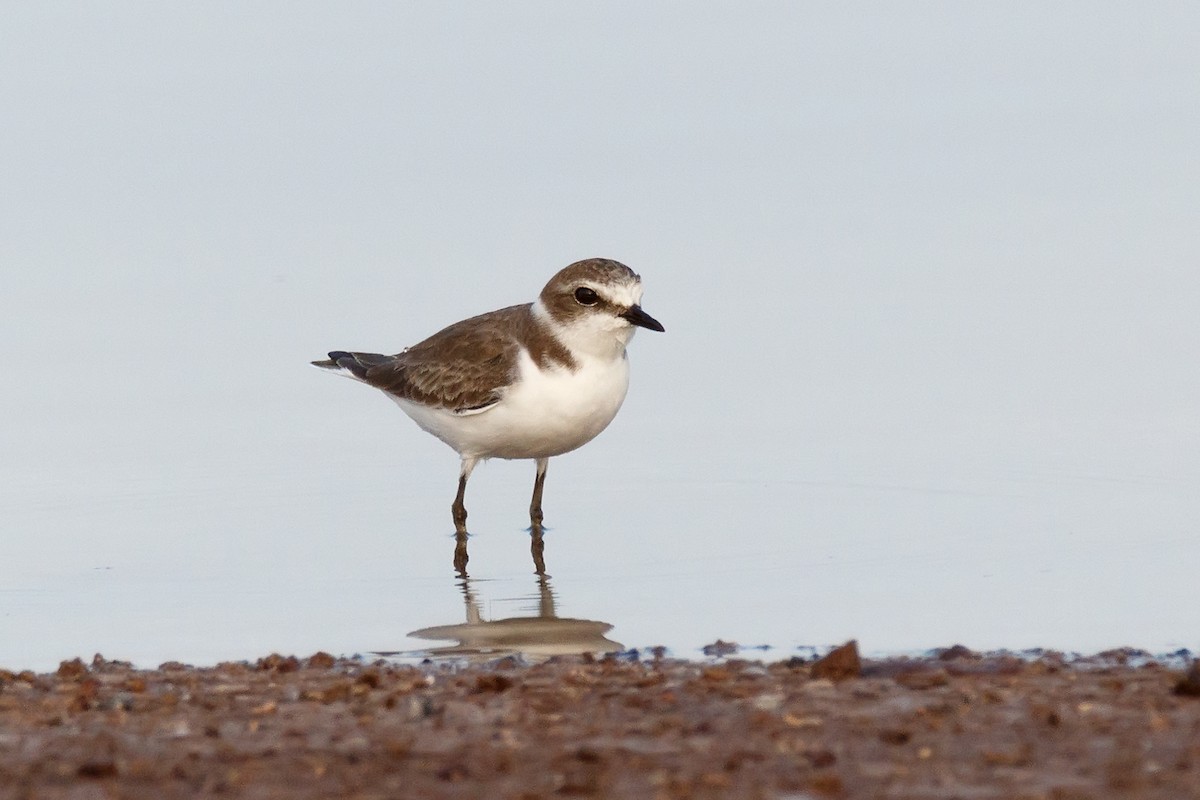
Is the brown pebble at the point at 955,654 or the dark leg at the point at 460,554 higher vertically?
the dark leg at the point at 460,554

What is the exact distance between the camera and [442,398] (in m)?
10.6

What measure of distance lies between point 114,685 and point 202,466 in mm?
4918

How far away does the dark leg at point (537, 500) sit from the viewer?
10.3 metres

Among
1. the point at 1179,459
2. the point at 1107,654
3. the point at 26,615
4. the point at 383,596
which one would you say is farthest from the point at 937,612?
the point at 26,615

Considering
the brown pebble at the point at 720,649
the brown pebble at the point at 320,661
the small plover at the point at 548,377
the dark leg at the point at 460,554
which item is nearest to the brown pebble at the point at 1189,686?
the brown pebble at the point at 720,649

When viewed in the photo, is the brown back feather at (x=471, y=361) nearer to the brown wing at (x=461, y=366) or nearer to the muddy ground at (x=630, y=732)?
the brown wing at (x=461, y=366)

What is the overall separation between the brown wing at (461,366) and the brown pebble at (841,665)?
427cm

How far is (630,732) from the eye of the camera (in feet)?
17.8

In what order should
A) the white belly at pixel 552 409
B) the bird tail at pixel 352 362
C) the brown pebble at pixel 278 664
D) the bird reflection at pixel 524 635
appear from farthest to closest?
the bird tail at pixel 352 362 → the white belly at pixel 552 409 → the bird reflection at pixel 524 635 → the brown pebble at pixel 278 664

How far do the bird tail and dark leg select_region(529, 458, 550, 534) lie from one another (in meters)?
1.66

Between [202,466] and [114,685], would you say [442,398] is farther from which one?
[114,685]

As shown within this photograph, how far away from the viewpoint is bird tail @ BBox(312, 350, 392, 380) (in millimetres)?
11953

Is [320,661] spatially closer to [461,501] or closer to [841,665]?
[841,665]

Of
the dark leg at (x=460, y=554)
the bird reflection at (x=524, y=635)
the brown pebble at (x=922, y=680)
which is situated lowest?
the brown pebble at (x=922, y=680)
